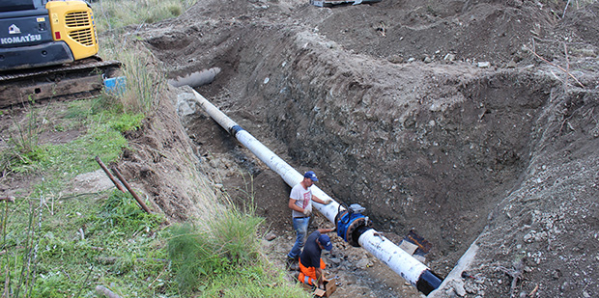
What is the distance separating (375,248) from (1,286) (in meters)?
3.93

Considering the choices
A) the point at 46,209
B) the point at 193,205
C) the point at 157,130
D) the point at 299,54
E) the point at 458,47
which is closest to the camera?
the point at 46,209

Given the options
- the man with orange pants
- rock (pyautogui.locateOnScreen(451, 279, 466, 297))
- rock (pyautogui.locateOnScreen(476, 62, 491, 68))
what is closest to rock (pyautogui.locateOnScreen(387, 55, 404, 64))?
rock (pyautogui.locateOnScreen(476, 62, 491, 68))

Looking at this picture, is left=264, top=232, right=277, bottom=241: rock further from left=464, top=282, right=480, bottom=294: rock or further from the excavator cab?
the excavator cab

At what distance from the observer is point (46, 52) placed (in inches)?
269

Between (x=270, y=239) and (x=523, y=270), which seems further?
(x=270, y=239)

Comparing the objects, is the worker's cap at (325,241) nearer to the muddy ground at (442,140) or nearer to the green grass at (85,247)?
the muddy ground at (442,140)

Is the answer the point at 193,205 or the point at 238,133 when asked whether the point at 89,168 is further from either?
the point at 238,133

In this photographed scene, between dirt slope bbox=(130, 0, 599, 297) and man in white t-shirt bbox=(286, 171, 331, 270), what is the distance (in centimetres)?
48

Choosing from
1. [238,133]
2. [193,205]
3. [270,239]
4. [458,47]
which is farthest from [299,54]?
[193,205]

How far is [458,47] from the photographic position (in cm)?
716

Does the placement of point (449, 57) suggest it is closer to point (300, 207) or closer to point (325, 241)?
point (300, 207)

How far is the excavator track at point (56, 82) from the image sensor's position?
688 centimetres

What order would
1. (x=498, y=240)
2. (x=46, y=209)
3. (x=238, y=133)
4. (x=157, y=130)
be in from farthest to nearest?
(x=238, y=133) → (x=157, y=130) → (x=498, y=240) → (x=46, y=209)

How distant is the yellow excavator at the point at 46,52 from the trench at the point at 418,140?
3.66 metres
